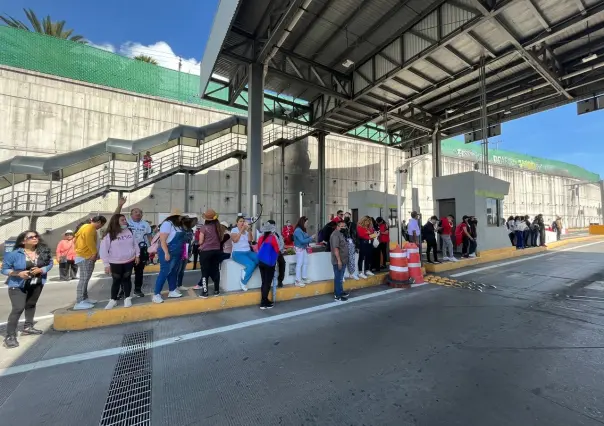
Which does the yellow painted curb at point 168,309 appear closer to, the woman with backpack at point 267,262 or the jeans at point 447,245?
the woman with backpack at point 267,262

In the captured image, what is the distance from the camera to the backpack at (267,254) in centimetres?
528

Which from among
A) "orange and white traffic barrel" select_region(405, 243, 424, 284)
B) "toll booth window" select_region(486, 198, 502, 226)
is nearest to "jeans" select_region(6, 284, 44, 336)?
"orange and white traffic barrel" select_region(405, 243, 424, 284)

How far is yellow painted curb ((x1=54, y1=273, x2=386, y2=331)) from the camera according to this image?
4.25m

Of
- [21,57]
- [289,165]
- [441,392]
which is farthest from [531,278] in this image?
[21,57]

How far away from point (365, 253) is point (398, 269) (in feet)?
2.92

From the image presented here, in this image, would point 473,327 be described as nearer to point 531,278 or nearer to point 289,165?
point 531,278

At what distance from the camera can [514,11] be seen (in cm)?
Result: 912

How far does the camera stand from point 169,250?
16.7ft

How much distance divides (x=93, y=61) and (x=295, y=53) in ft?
37.7

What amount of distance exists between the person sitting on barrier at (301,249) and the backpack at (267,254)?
38.9 inches

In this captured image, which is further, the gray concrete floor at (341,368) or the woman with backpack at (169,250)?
the woman with backpack at (169,250)

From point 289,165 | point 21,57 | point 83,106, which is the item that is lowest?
point 289,165

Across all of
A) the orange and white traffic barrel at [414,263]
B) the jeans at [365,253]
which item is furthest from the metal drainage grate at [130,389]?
the orange and white traffic barrel at [414,263]

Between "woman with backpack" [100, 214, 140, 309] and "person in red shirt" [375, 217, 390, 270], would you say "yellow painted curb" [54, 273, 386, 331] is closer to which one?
"woman with backpack" [100, 214, 140, 309]
